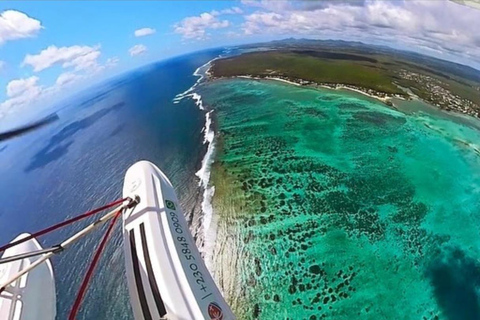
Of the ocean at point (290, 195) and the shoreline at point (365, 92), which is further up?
the ocean at point (290, 195)

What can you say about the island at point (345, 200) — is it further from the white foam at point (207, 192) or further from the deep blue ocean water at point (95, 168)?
the deep blue ocean water at point (95, 168)

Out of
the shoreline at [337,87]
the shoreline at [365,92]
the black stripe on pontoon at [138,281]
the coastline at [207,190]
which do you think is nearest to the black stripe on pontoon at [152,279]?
the black stripe on pontoon at [138,281]

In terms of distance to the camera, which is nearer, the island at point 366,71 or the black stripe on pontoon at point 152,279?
the black stripe on pontoon at point 152,279

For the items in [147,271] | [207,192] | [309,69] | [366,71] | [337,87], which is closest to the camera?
[147,271]

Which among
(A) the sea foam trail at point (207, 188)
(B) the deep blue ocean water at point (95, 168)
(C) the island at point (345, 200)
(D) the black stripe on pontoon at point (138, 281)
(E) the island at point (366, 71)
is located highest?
(D) the black stripe on pontoon at point (138, 281)

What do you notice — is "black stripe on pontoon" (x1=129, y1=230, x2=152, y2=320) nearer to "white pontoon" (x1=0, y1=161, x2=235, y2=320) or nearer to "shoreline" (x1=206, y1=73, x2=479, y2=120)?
"white pontoon" (x1=0, y1=161, x2=235, y2=320)

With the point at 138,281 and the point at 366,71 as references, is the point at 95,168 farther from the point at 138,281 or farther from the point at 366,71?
the point at 366,71

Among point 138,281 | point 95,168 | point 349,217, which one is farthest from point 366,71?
point 138,281

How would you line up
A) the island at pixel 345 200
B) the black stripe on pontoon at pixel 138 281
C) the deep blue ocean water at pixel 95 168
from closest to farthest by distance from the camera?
1. the black stripe on pontoon at pixel 138 281
2. the island at pixel 345 200
3. the deep blue ocean water at pixel 95 168
